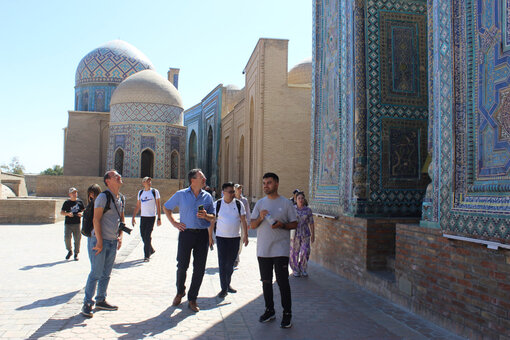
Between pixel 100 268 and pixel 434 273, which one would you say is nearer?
pixel 434 273

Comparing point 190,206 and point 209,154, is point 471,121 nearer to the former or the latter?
point 190,206

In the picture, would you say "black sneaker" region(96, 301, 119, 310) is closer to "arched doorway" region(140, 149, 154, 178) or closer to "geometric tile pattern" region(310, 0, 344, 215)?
"geometric tile pattern" region(310, 0, 344, 215)

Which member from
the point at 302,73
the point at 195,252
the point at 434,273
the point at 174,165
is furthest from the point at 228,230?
the point at 174,165

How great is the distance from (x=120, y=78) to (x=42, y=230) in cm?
2234

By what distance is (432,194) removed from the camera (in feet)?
15.1

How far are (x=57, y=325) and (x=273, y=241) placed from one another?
2.04 meters

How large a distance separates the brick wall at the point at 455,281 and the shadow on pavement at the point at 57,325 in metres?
3.21

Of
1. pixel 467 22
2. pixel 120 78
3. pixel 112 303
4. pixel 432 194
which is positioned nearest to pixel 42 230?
pixel 112 303

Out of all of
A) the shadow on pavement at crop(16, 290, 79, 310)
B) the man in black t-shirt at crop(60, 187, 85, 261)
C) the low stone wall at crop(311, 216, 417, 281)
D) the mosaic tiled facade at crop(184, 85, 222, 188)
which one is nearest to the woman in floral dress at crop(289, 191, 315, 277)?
the low stone wall at crop(311, 216, 417, 281)

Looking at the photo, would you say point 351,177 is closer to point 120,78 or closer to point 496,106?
point 496,106

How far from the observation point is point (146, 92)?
25812 millimetres

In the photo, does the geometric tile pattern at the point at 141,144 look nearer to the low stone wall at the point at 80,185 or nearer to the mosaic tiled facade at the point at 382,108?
the low stone wall at the point at 80,185

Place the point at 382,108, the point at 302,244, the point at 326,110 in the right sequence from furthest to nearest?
the point at 326,110
the point at 302,244
the point at 382,108

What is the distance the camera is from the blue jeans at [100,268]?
14.2 ft
